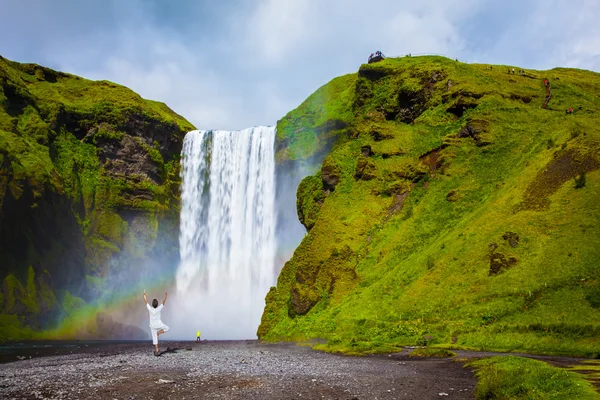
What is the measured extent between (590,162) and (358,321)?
2134 centimetres

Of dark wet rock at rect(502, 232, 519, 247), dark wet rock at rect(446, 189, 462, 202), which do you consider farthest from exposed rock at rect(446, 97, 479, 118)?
dark wet rock at rect(502, 232, 519, 247)

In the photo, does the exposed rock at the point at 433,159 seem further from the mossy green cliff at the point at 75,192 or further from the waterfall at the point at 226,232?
the mossy green cliff at the point at 75,192

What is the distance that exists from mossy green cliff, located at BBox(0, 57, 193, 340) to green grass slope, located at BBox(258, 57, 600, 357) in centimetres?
3706

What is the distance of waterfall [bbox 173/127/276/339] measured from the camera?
236 ft


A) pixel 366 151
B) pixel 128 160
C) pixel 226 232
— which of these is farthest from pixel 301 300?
pixel 128 160

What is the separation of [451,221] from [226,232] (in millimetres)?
47582

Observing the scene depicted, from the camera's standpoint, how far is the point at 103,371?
64.1 feet

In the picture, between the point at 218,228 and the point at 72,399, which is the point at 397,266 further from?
the point at 218,228

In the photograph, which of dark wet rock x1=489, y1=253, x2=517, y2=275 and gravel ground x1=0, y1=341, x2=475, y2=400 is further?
dark wet rock x1=489, y1=253, x2=517, y2=275

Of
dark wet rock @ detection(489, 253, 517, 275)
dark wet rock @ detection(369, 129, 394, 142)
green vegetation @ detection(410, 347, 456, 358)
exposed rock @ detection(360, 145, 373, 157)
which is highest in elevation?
dark wet rock @ detection(369, 129, 394, 142)

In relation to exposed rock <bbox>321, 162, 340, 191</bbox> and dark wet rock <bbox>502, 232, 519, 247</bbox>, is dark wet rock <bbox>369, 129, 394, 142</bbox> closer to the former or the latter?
exposed rock <bbox>321, 162, 340, 191</bbox>

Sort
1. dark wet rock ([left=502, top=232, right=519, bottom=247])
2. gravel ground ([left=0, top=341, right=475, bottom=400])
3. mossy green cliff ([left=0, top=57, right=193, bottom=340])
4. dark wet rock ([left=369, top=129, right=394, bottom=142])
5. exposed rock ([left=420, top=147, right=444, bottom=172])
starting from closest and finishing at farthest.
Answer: gravel ground ([left=0, top=341, right=475, bottom=400]) → dark wet rock ([left=502, top=232, right=519, bottom=247]) → exposed rock ([left=420, top=147, right=444, bottom=172]) → dark wet rock ([left=369, top=129, right=394, bottom=142]) → mossy green cliff ([left=0, top=57, right=193, bottom=340])

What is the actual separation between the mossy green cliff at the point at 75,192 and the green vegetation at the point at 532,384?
185 ft

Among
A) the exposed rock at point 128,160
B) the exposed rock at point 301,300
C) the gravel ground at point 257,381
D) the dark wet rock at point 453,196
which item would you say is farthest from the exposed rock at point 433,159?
the exposed rock at point 128,160
